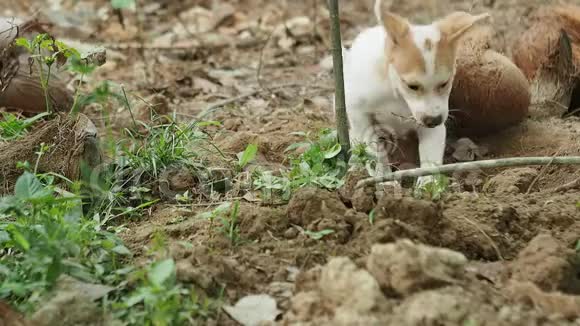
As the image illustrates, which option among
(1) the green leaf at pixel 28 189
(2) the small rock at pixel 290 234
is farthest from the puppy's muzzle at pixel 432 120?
(1) the green leaf at pixel 28 189

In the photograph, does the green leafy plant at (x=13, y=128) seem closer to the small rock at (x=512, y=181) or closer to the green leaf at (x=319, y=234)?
the green leaf at (x=319, y=234)

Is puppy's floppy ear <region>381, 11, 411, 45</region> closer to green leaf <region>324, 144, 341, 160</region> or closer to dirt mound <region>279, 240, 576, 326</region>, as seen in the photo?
green leaf <region>324, 144, 341, 160</region>

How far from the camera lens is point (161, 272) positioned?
2033 millimetres

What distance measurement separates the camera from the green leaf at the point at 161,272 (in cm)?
201

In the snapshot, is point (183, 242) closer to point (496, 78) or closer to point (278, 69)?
point (496, 78)

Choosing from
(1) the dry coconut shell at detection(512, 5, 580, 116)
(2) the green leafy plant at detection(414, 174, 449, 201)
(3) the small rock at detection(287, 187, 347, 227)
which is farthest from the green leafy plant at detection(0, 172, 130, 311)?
(1) the dry coconut shell at detection(512, 5, 580, 116)

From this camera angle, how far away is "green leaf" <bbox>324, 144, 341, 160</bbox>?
2969 millimetres

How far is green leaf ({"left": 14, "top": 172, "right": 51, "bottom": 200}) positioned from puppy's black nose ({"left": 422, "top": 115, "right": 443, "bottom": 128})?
145 centimetres

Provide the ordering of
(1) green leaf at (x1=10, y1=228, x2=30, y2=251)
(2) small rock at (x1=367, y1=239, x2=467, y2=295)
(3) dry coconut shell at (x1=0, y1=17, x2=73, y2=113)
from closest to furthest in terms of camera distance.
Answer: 1. (2) small rock at (x1=367, y1=239, x2=467, y2=295)
2. (1) green leaf at (x1=10, y1=228, x2=30, y2=251)
3. (3) dry coconut shell at (x1=0, y1=17, x2=73, y2=113)

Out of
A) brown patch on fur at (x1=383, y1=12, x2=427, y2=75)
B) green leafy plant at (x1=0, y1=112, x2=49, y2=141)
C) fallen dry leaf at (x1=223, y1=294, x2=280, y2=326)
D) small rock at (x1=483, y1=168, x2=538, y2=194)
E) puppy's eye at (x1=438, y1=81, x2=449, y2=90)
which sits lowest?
small rock at (x1=483, y1=168, x2=538, y2=194)

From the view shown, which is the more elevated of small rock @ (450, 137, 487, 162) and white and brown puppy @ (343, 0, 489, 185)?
white and brown puppy @ (343, 0, 489, 185)

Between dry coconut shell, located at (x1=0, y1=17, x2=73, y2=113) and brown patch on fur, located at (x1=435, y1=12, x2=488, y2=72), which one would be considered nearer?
brown patch on fur, located at (x1=435, y1=12, x2=488, y2=72)

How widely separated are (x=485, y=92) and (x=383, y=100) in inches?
24.3

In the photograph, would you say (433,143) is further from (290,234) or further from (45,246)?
(45,246)
